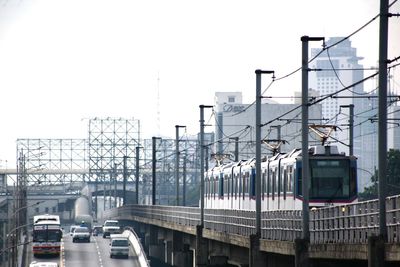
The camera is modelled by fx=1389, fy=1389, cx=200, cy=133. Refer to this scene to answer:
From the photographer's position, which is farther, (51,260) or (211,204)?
(51,260)

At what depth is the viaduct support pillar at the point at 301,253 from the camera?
138 feet

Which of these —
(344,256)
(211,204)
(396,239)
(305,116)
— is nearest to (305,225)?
(305,116)

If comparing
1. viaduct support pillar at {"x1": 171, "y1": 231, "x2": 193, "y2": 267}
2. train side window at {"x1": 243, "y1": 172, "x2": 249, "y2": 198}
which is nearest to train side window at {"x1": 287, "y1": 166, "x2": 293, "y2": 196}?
train side window at {"x1": 243, "y1": 172, "x2": 249, "y2": 198}

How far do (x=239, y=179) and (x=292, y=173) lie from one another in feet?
58.0

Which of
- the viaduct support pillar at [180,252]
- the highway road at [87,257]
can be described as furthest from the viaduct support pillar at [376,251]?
the highway road at [87,257]

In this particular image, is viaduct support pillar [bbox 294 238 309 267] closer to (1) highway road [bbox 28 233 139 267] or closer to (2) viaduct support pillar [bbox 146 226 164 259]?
(1) highway road [bbox 28 233 139 267]

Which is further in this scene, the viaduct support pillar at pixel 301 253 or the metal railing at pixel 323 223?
the viaduct support pillar at pixel 301 253

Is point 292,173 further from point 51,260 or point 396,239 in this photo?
point 51,260

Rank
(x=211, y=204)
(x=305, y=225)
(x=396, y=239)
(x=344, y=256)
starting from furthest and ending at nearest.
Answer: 1. (x=211, y=204)
2. (x=305, y=225)
3. (x=344, y=256)
4. (x=396, y=239)

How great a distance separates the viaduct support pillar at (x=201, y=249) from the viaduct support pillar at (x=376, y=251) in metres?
41.9

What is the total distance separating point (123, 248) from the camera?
124 m

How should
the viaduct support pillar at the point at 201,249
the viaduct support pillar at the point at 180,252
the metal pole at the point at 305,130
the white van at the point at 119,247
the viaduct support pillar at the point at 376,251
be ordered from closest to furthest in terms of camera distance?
1. the viaduct support pillar at the point at 376,251
2. the metal pole at the point at 305,130
3. the viaduct support pillar at the point at 201,249
4. the viaduct support pillar at the point at 180,252
5. the white van at the point at 119,247

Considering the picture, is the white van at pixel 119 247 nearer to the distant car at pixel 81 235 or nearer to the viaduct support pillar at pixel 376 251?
the distant car at pixel 81 235

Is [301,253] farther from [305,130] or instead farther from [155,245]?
[155,245]
